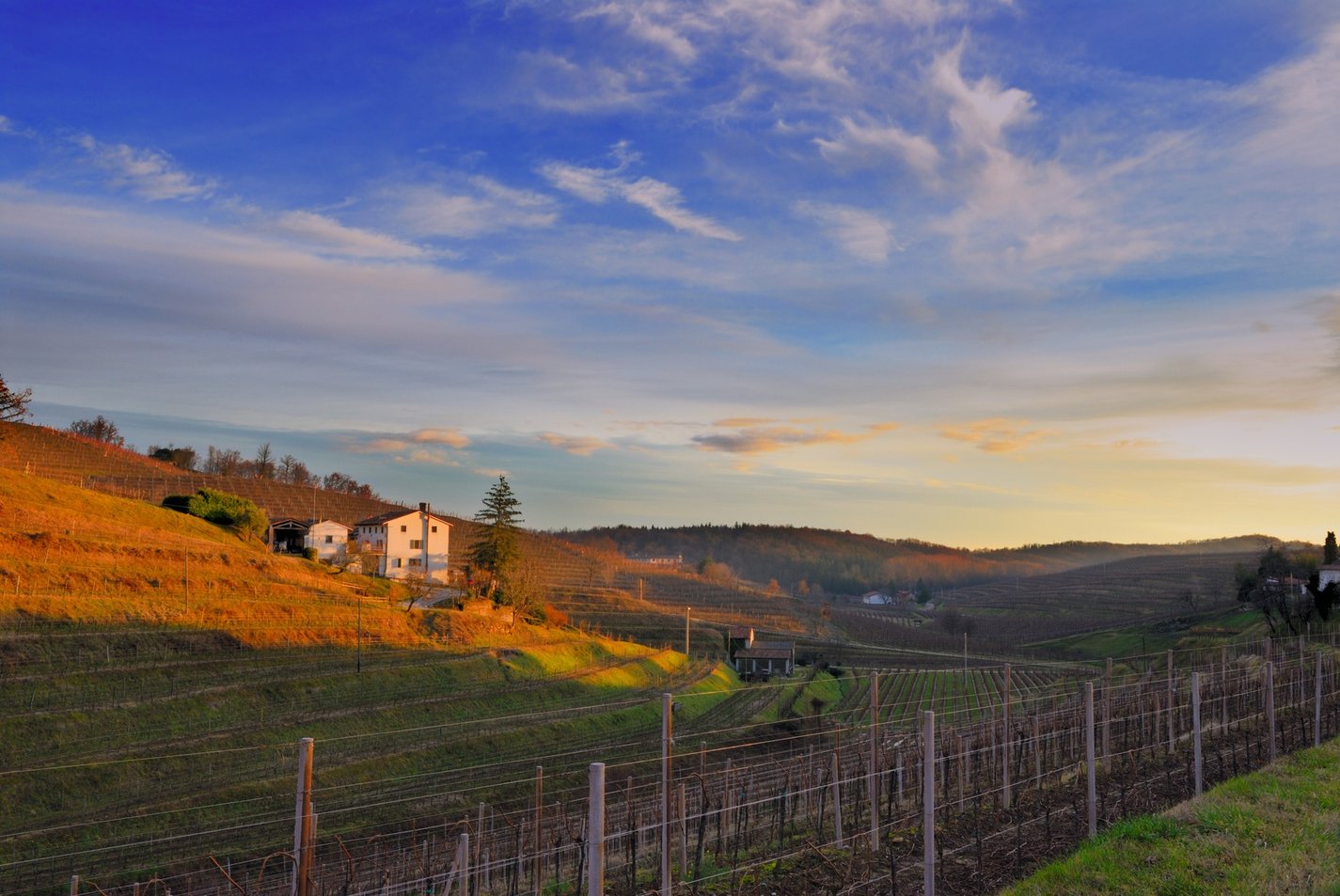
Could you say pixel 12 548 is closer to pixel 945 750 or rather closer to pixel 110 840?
pixel 110 840

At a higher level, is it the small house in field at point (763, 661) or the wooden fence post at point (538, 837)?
the wooden fence post at point (538, 837)

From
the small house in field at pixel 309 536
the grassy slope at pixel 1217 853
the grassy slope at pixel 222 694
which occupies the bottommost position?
the grassy slope at pixel 222 694

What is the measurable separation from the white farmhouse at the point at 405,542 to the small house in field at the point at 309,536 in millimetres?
1246

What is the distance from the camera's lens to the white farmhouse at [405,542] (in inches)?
2785

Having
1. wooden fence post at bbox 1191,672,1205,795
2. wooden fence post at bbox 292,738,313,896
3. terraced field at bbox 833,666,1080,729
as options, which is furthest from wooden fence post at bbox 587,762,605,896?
terraced field at bbox 833,666,1080,729

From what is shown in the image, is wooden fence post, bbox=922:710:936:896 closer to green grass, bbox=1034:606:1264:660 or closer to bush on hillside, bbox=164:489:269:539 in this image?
bush on hillside, bbox=164:489:269:539

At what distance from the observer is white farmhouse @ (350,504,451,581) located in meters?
70.8

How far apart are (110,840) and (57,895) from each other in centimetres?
261

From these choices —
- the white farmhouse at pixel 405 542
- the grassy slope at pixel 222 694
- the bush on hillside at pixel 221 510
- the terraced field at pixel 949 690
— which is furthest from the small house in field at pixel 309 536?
the terraced field at pixel 949 690

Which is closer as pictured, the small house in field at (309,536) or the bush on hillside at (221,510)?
the bush on hillside at (221,510)

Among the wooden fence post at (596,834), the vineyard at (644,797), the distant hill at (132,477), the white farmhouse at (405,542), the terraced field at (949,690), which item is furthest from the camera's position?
the distant hill at (132,477)

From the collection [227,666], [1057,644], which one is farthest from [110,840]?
[1057,644]

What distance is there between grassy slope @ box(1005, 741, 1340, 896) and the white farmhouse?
211ft

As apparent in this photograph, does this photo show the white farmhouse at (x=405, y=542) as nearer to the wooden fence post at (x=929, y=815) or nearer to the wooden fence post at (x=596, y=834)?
the wooden fence post at (x=929, y=815)
